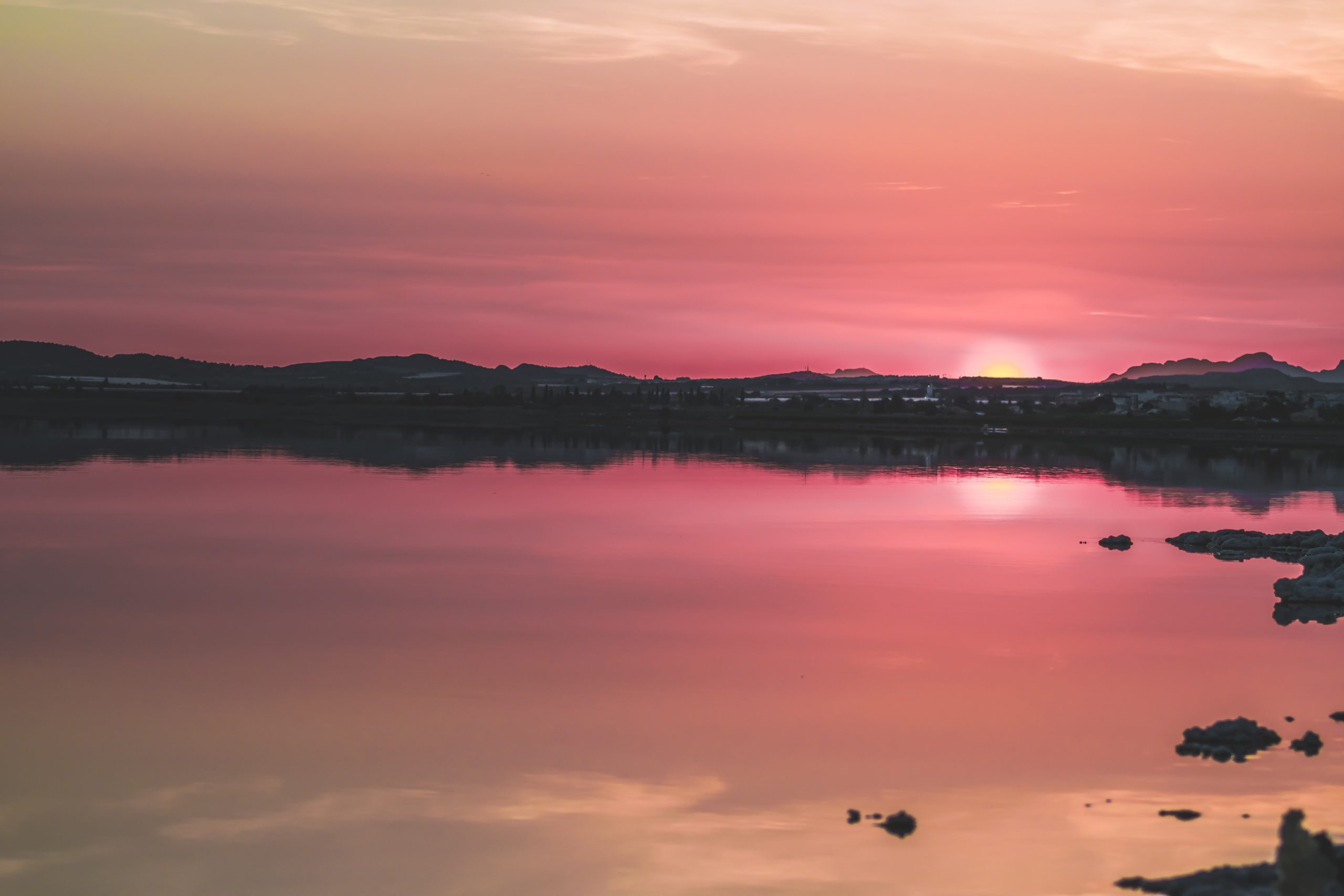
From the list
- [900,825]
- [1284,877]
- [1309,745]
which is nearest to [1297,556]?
[1309,745]

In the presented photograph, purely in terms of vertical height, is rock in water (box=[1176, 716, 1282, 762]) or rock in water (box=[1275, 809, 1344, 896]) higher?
rock in water (box=[1275, 809, 1344, 896])

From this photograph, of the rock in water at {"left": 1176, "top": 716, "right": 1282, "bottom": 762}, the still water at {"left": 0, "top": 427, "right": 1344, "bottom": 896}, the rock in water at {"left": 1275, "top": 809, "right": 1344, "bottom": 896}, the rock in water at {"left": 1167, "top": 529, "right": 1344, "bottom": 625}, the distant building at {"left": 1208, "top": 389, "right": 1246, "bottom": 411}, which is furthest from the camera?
the distant building at {"left": 1208, "top": 389, "right": 1246, "bottom": 411}

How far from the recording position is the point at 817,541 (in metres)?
24.4

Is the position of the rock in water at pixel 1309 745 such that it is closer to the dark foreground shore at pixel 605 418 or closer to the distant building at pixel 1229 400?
the dark foreground shore at pixel 605 418

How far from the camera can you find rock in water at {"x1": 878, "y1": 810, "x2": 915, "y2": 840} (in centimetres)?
904

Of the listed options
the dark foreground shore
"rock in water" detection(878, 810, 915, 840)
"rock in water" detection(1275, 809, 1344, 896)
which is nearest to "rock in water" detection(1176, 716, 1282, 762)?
"rock in water" detection(878, 810, 915, 840)

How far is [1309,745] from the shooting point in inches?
439

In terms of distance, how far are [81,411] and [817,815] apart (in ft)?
291

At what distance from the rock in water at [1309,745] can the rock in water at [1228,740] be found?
150 mm

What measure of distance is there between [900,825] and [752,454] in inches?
1811

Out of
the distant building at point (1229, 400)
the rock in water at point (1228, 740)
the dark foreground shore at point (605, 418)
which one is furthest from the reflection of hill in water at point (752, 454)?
the distant building at point (1229, 400)

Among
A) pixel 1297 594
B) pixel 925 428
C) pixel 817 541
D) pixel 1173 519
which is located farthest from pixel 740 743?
pixel 925 428

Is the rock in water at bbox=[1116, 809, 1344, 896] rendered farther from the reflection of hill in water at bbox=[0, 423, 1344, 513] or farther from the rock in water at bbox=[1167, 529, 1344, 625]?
the reflection of hill in water at bbox=[0, 423, 1344, 513]

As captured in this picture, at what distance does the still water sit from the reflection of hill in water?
16.1 m
